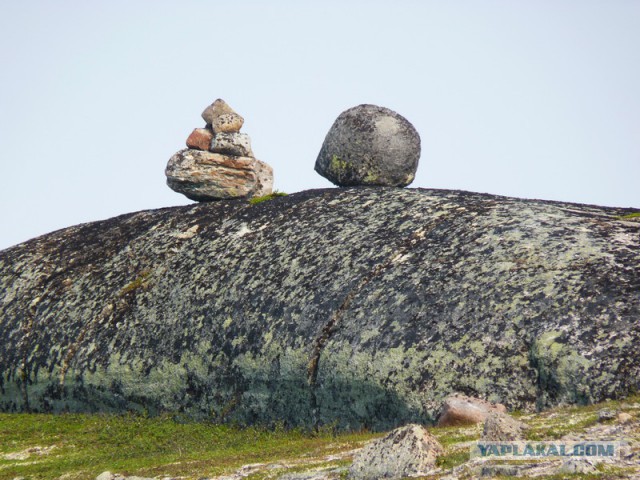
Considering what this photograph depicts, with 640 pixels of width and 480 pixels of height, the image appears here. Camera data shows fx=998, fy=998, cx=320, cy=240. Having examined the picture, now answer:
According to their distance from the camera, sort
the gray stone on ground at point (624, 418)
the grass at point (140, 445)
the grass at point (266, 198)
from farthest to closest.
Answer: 1. the grass at point (266, 198)
2. the grass at point (140, 445)
3. the gray stone on ground at point (624, 418)

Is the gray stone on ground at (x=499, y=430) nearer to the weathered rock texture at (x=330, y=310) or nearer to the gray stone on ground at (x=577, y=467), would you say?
→ the gray stone on ground at (x=577, y=467)

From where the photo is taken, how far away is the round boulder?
27766mm

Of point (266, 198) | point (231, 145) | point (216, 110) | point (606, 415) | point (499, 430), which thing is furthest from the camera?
point (216, 110)

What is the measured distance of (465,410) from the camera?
17938 millimetres

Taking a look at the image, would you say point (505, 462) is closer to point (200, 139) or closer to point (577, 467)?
point (577, 467)

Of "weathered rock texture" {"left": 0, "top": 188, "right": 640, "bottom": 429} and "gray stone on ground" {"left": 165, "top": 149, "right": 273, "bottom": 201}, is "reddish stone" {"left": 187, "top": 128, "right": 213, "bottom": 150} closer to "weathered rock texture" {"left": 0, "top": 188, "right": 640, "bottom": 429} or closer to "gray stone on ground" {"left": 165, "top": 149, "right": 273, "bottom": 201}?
"gray stone on ground" {"left": 165, "top": 149, "right": 273, "bottom": 201}

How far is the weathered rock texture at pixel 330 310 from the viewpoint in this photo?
746 inches

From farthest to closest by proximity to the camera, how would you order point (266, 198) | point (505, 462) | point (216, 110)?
point (216, 110) < point (266, 198) < point (505, 462)

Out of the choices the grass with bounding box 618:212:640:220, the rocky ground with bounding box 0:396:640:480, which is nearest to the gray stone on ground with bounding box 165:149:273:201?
the grass with bounding box 618:212:640:220

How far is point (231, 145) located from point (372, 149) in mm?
4687

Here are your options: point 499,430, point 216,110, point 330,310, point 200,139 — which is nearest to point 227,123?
point 216,110

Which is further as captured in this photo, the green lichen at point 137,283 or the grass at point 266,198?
the grass at point 266,198

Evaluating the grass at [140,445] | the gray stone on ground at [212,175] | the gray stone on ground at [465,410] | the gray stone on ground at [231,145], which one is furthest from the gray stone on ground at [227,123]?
the gray stone on ground at [465,410]

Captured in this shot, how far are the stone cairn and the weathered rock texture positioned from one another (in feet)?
2.77
